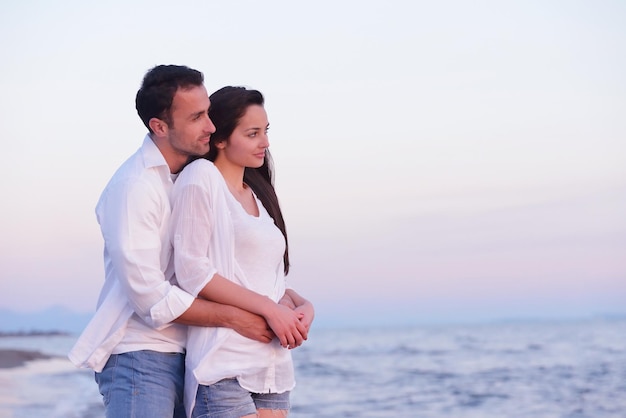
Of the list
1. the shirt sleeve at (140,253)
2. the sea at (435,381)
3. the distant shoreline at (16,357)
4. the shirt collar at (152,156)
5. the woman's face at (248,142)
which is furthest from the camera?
the distant shoreline at (16,357)

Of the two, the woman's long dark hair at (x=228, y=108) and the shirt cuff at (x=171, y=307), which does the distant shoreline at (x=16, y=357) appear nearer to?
the woman's long dark hair at (x=228, y=108)

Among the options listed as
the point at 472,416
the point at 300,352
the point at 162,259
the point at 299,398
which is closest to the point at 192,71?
the point at 162,259

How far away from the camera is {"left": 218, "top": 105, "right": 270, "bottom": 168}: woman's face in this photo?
3.29 meters

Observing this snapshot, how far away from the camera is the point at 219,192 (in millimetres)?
3135

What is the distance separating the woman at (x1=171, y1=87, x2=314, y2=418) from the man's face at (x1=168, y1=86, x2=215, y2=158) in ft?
0.22

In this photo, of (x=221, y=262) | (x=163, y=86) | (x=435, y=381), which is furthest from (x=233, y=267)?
(x=435, y=381)

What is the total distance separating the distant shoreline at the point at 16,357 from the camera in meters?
18.2

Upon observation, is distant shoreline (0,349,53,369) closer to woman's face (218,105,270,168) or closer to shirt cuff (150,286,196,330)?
woman's face (218,105,270,168)

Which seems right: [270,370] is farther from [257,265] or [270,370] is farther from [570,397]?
[570,397]

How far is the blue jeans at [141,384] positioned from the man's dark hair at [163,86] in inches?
31.6

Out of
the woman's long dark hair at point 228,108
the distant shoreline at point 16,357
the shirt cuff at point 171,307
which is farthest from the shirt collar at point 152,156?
the distant shoreline at point 16,357

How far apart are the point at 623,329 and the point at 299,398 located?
800 inches

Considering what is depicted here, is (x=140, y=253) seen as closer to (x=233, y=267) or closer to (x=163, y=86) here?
(x=233, y=267)

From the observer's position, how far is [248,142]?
3.29 m
